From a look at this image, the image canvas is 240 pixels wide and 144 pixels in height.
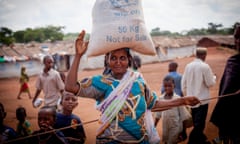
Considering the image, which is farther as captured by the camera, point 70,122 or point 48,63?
point 48,63

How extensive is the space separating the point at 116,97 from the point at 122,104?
7cm

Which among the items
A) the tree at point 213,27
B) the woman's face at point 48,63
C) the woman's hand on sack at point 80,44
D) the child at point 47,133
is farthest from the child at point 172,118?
the tree at point 213,27

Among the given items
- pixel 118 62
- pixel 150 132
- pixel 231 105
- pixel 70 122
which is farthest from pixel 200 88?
pixel 118 62

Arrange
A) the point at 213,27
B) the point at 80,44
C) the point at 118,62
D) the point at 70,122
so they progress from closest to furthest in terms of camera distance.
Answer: the point at 80,44, the point at 118,62, the point at 70,122, the point at 213,27

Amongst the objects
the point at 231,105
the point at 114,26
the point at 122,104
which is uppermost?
Result: the point at 114,26

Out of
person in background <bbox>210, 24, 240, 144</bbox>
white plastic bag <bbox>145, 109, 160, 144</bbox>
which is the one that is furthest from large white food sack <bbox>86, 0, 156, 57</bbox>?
person in background <bbox>210, 24, 240, 144</bbox>

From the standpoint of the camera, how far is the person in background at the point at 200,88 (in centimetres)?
459

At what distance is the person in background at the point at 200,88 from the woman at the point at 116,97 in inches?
115

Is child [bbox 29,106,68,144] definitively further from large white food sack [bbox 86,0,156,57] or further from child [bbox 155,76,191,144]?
child [bbox 155,76,191,144]

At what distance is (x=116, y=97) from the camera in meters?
1.83

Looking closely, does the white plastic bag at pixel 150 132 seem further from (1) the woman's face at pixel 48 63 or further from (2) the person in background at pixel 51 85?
(1) the woman's face at pixel 48 63

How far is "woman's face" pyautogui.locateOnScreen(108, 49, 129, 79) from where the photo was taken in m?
1.96

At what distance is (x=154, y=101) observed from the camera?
218 cm

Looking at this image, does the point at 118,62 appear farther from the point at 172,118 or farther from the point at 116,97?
the point at 172,118
